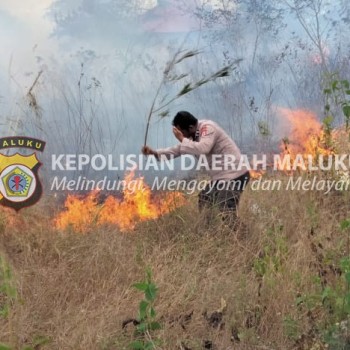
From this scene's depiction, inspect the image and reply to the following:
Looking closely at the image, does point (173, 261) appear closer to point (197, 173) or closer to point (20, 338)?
point (20, 338)

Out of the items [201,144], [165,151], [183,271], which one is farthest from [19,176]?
[183,271]

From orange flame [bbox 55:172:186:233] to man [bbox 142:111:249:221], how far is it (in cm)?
30

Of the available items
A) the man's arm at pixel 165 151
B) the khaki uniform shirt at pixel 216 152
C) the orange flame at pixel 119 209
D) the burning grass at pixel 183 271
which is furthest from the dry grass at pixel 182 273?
the man's arm at pixel 165 151

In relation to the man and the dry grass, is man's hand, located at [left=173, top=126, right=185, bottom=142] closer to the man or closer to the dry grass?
the man

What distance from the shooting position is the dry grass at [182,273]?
265 centimetres

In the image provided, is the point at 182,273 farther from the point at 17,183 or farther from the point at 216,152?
the point at 17,183

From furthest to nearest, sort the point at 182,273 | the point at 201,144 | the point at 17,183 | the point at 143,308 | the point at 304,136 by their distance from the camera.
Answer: the point at 304,136 < the point at 17,183 < the point at 201,144 < the point at 182,273 < the point at 143,308

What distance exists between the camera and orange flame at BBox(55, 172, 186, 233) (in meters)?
4.04

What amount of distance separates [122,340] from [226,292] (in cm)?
65

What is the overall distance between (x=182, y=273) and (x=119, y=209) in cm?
116

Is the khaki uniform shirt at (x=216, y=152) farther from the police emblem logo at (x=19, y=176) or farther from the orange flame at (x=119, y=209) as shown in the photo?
the police emblem logo at (x=19, y=176)

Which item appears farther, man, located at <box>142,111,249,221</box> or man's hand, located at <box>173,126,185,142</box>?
man's hand, located at <box>173,126,185,142</box>

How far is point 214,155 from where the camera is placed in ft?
14.1

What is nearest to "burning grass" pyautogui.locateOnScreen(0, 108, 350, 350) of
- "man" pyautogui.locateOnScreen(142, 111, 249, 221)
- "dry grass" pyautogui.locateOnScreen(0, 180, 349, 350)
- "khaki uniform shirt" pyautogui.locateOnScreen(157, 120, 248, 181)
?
"dry grass" pyautogui.locateOnScreen(0, 180, 349, 350)
